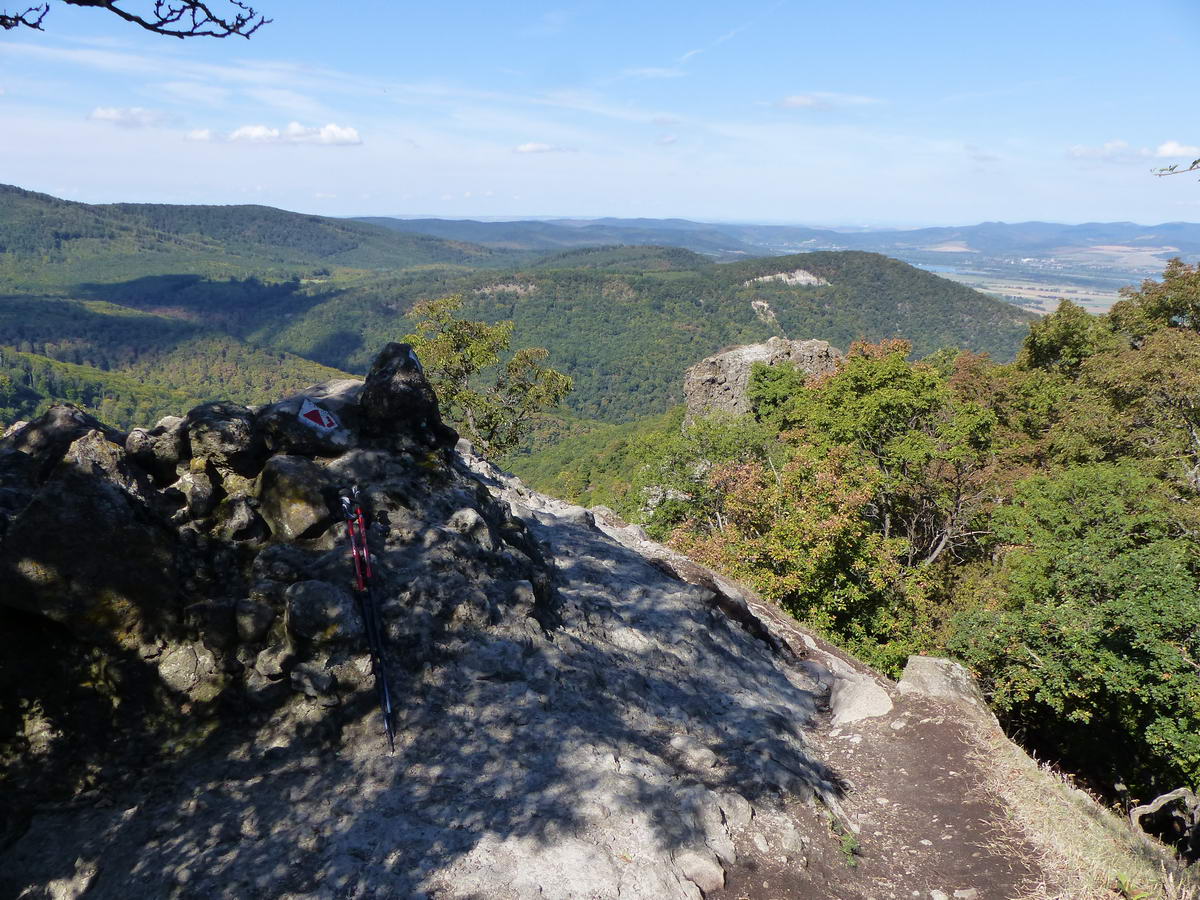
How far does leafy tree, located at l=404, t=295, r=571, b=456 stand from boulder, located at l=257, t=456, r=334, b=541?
63.4 ft

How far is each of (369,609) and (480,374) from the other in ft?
83.5

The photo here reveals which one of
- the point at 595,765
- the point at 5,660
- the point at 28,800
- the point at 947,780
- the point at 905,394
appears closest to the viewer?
the point at 28,800

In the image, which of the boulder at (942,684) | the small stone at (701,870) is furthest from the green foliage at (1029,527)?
the small stone at (701,870)

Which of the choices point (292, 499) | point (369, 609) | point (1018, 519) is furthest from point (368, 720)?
point (1018, 519)

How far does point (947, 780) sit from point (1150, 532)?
10.5m

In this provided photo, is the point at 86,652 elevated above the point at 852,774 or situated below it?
above

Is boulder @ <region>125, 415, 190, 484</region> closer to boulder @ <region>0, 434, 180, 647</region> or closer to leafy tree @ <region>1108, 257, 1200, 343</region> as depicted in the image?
boulder @ <region>0, 434, 180, 647</region>

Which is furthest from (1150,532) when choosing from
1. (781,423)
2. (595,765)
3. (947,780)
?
(781,423)

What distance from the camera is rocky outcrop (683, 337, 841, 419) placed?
166 ft

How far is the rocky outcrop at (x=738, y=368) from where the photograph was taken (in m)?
50.6

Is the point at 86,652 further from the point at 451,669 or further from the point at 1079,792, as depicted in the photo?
the point at 1079,792

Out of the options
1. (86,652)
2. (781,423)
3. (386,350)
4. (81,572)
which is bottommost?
(781,423)

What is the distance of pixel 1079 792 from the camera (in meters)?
9.47

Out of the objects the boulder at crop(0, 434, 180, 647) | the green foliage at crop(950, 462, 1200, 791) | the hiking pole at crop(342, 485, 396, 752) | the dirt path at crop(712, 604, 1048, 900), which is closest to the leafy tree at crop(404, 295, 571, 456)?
the hiking pole at crop(342, 485, 396, 752)
